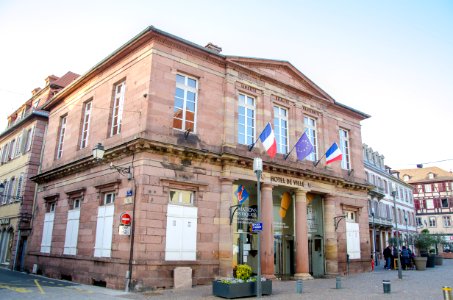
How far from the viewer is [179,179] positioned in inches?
589

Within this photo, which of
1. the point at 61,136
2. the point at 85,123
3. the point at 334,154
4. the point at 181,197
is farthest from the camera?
the point at 61,136

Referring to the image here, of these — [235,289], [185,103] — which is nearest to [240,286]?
[235,289]

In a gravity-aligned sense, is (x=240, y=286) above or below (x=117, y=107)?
below

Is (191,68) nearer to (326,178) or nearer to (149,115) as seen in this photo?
(149,115)

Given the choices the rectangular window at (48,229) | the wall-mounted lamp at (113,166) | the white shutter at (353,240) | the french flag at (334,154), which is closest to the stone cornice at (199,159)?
the wall-mounted lamp at (113,166)

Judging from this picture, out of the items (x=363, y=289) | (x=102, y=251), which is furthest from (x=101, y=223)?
(x=363, y=289)

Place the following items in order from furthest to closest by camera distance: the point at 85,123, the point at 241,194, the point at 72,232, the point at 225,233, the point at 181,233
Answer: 1. the point at 85,123
2. the point at 72,232
3. the point at 241,194
4. the point at 225,233
5. the point at 181,233

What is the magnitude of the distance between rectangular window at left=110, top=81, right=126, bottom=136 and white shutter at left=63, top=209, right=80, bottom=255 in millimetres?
4332

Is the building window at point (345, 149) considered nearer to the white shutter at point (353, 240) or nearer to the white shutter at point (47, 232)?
the white shutter at point (353, 240)

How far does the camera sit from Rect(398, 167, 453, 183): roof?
206 ft

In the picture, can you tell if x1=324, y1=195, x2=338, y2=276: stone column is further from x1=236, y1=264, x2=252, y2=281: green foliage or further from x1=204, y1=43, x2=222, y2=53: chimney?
x1=204, y1=43, x2=222, y2=53: chimney

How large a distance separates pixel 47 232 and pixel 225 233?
10.2m

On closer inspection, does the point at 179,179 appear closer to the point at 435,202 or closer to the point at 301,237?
the point at 301,237

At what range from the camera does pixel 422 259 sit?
2383cm
